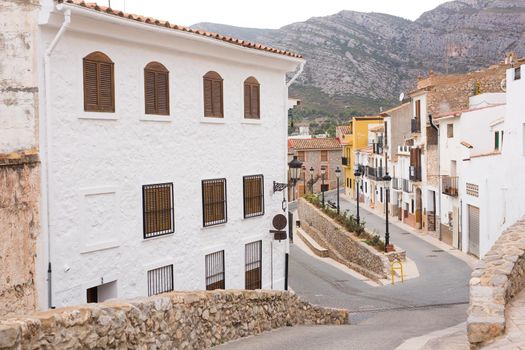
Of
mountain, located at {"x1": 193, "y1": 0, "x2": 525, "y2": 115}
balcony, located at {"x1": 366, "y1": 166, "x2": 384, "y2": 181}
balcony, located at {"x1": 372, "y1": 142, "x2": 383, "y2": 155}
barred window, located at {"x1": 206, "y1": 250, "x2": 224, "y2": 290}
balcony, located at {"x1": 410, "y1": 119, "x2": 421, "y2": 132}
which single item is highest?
mountain, located at {"x1": 193, "y1": 0, "x2": 525, "y2": 115}

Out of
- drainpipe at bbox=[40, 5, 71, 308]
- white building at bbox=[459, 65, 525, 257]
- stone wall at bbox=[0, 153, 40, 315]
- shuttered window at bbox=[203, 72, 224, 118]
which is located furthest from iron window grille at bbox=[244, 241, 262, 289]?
white building at bbox=[459, 65, 525, 257]

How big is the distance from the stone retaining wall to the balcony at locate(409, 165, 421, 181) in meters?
31.1

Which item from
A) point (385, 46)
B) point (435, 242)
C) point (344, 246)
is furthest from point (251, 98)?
point (385, 46)

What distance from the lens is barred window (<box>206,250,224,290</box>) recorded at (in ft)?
50.0

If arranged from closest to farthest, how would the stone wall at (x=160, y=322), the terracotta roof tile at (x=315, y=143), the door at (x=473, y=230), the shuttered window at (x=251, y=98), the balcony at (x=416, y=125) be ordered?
1. the stone wall at (x=160, y=322)
2. the shuttered window at (x=251, y=98)
3. the door at (x=473, y=230)
4. the balcony at (x=416, y=125)
5. the terracotta roof tile at (x=315, y=143)

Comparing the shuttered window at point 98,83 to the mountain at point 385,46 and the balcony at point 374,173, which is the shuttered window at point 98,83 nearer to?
the balcony at point 374,173

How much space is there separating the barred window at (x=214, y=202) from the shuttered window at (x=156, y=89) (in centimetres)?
216

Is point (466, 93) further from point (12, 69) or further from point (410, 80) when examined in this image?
point (410, 80)

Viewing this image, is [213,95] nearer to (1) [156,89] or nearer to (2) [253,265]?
(1) [156,89]

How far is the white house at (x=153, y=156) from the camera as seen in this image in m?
11.2

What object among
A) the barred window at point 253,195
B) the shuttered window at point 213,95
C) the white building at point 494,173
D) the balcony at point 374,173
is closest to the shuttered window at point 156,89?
the shuttered window at point 213,95

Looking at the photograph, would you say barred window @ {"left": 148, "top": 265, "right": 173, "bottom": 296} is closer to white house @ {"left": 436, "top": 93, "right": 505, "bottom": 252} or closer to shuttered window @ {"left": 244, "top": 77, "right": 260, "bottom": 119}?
shuttered window @ {"left": 244, "top": 77, "right": 260, "bottom": 119}

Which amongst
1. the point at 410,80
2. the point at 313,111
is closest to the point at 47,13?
the point at 313,111

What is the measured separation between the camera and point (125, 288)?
1277 centimetres
